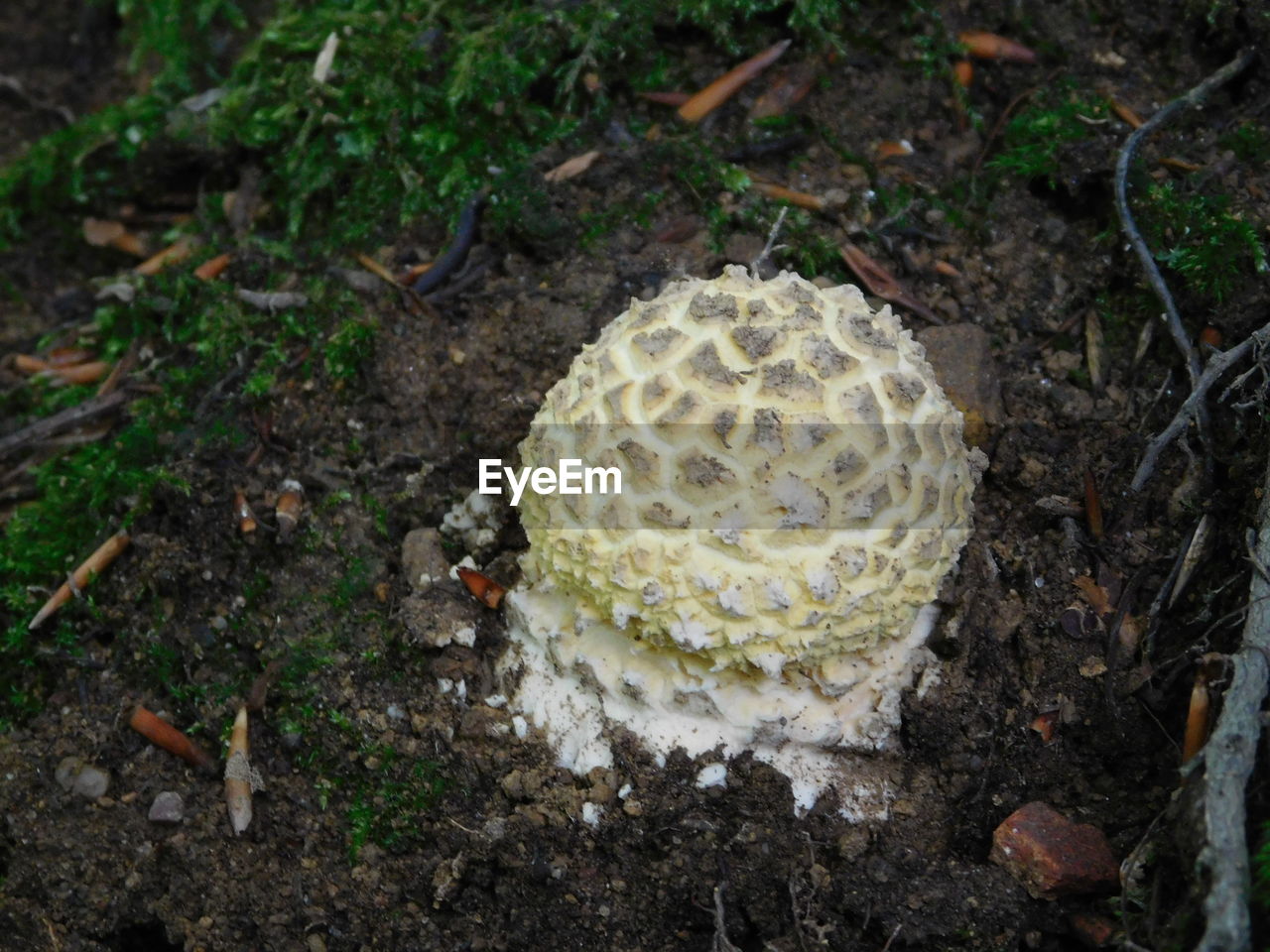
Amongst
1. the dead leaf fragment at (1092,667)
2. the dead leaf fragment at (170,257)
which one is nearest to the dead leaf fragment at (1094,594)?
the dead leaf fragment at (1092,667)

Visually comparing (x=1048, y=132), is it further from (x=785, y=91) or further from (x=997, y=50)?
(x=785, y=91)

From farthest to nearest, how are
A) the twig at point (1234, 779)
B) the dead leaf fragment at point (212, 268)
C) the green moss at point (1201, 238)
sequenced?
the dead leaf fragment at point (212, 268) < the green moss at point (1201, 238) < the twig at point (1234, 779)

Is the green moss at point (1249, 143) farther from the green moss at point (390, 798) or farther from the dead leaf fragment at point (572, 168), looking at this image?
the green moss at point (390, 798)

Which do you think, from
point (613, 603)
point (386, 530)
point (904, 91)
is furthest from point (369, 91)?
point (613, 603)

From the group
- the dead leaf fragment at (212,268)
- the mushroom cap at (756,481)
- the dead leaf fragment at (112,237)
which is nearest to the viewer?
the mushroom cap at (756,481)

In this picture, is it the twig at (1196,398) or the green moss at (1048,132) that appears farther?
the green moss at (1048,132)

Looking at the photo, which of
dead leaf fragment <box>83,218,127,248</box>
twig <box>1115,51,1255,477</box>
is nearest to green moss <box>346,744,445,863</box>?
twig <box>1115,51,1255,477</box>

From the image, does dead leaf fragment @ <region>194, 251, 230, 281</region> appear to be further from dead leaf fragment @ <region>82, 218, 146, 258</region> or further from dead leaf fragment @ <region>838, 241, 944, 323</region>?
dead leaf fragment @ <region>838, 241, 944, 323</region>

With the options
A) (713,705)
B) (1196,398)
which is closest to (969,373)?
(1196,398)

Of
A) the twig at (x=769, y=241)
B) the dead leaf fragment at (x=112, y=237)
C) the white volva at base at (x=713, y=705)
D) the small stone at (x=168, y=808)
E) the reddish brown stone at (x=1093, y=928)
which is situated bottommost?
the small stone at (x=168, y=808)
